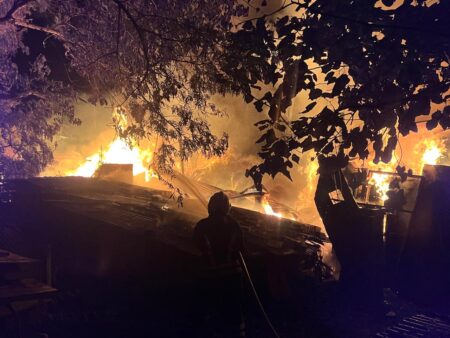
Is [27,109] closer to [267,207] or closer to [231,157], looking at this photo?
[267,207]

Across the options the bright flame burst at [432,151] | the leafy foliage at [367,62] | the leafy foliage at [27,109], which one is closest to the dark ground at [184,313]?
the leafy foliage at [367,62]

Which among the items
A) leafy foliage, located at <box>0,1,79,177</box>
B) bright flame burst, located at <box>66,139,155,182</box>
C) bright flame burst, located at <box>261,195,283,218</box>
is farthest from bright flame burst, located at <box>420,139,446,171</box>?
leafy foliage, located at <box>0,1,79,177</box>

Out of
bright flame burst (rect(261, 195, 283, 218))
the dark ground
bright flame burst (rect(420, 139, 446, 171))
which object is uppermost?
bright flame burst (rect(420, 139, 446, 171))

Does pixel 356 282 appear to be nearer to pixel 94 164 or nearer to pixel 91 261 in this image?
pixel 91 261

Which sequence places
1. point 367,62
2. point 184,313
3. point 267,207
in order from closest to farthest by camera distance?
point 367,62, point 184,313, point 267,207

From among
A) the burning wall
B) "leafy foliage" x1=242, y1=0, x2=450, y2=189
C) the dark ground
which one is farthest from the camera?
the burning wall

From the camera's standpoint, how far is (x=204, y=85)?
23.7 ft

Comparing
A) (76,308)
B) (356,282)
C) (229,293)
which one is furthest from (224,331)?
(356,282)

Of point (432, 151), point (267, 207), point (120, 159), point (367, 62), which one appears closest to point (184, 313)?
point (367, 62)

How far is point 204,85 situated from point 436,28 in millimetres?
4325

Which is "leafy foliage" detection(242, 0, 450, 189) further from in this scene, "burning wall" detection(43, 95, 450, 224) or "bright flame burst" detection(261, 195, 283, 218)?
"burning wall" detection(43, 95, 450, 224)

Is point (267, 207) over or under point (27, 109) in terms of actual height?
under

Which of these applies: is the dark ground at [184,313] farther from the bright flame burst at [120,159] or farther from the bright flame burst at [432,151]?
the bright flame burst at [432,151]

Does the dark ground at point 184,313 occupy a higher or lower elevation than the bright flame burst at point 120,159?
lower
